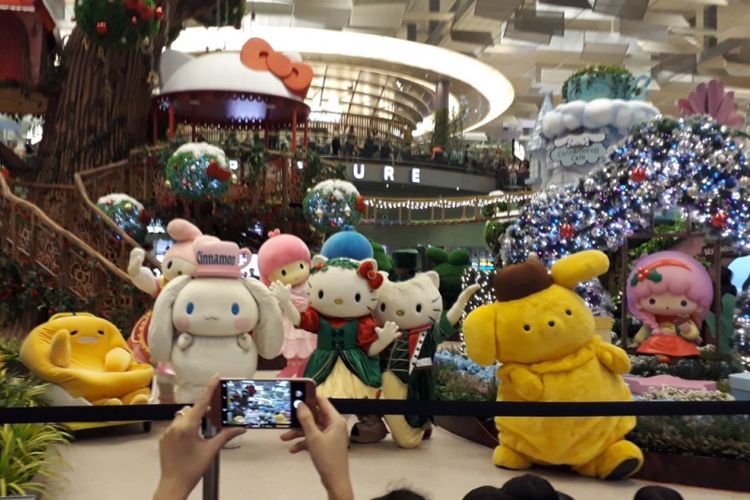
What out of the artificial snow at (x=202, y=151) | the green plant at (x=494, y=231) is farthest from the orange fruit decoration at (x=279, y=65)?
the green plant at (x=494, y=231)

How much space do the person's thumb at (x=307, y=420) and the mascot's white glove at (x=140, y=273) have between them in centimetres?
439

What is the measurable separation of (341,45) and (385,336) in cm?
1660

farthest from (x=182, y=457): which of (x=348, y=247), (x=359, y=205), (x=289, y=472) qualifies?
(x=359, y=205)

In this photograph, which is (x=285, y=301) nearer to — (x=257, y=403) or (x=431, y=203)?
(x=257, y=403)

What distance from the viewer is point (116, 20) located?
26.0ft

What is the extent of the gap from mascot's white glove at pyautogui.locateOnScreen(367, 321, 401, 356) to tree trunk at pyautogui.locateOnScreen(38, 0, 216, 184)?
6657 mm

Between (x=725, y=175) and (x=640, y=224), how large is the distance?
→ 0.89 m

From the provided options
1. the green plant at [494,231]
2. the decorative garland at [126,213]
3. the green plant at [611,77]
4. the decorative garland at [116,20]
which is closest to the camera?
the decorative garland at [116,20]

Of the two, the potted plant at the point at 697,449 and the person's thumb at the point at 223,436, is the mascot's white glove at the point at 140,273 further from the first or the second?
the person's thumb at the point at 223,436

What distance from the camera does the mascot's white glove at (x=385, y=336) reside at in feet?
16.9

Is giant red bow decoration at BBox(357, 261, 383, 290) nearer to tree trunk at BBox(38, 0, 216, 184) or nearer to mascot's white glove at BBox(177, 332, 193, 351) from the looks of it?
mascot's white glove at BBox(177, 332, 193, 351)

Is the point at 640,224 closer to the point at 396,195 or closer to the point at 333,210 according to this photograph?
the point at 333,210

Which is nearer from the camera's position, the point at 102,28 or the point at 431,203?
the point at 102,28

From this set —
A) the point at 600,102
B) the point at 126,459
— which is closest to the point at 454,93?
the point at 600,102
